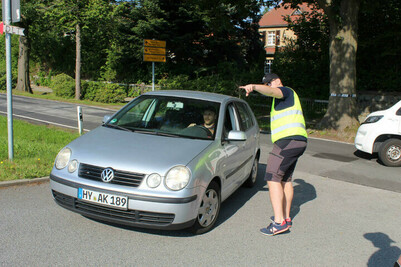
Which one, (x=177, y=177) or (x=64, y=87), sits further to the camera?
(x=64, y=87)

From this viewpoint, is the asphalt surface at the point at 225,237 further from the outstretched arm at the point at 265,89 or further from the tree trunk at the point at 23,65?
the tree trunk at the point at 23,65

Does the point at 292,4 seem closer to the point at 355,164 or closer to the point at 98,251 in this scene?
the point at 355,164

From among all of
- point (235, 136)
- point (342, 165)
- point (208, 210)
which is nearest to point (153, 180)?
point (208, 210)

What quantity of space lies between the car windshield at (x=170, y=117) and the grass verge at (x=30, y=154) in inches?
74.6

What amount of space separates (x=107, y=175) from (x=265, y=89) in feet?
6.19

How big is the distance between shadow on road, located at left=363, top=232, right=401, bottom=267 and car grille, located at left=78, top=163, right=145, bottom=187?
96.8 inches

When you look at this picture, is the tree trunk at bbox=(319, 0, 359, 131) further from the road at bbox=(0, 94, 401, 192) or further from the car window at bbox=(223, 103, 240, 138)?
the car window at bbox=(223, 103, 240, 138)

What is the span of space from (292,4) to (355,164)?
9508 millimetres

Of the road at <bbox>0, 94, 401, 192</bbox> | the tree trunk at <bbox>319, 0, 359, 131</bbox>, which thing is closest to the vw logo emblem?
the road at <bbox>0, 94, 401, 192</bbox>

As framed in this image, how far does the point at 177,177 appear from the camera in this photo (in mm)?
3916

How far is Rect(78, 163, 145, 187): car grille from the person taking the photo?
387 cm

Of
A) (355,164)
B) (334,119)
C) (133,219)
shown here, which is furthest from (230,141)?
(334,119)

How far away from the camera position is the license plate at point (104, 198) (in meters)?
3.84

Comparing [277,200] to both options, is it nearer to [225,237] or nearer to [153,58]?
[225,237]
